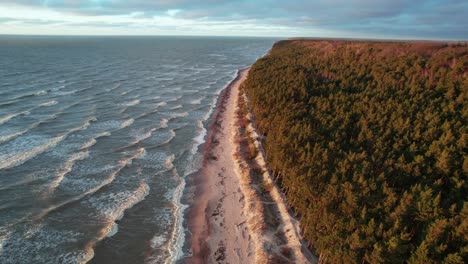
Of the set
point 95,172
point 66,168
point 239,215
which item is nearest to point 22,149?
point 66,168

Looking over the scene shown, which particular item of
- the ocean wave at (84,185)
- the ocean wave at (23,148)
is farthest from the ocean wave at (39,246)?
the ocean wave at (23,148)

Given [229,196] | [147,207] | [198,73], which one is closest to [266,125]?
[229,196]

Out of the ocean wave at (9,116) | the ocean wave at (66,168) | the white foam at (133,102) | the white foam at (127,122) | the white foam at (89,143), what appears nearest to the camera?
the ocean wave at (66,168)

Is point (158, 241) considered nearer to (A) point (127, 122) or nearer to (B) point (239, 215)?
(B) point (239, 215)

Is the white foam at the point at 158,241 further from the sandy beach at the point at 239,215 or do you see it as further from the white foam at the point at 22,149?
the white foam at the point at 22,149

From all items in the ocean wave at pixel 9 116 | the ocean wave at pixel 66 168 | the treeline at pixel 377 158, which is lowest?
the ocean wave at pixel 66 168

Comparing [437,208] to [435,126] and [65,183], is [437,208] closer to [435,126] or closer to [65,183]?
[435,126]
